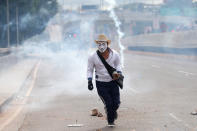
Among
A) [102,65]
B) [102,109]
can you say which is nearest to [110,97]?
[102,65]

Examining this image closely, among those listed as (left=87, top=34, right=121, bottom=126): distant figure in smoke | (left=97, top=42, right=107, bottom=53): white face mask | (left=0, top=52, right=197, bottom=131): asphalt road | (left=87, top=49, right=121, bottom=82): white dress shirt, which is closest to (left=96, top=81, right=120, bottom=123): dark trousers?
(left=87, top=34, right=121, bottom=126): distant figure in smoke

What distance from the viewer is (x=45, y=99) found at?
52.1 feet

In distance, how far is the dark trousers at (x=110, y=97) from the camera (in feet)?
33.6

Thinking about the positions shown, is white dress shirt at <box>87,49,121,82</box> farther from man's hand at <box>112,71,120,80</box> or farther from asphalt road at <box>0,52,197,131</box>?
asphalt road at <box>0,52,197,131</box>

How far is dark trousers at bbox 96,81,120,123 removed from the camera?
10242mm

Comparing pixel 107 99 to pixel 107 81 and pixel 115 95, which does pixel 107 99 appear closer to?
pixel 115 95

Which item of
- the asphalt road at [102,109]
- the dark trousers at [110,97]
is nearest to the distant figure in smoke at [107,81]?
the dark trousers at [110,97]

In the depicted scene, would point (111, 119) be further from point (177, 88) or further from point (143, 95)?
point (177, 88)

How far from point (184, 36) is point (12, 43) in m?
27.0

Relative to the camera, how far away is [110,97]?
10328 millimetres

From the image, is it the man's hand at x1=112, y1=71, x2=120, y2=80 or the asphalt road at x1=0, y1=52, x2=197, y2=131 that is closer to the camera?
the man's hand at x1=112, y1=71, x2=120, y2=80

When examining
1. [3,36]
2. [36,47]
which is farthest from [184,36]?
[3,36]

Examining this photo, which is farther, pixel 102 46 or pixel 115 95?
pixel 115 95

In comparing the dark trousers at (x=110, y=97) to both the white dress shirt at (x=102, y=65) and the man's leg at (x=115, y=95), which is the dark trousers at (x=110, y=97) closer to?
the man's leg at (x=115, y=95)
